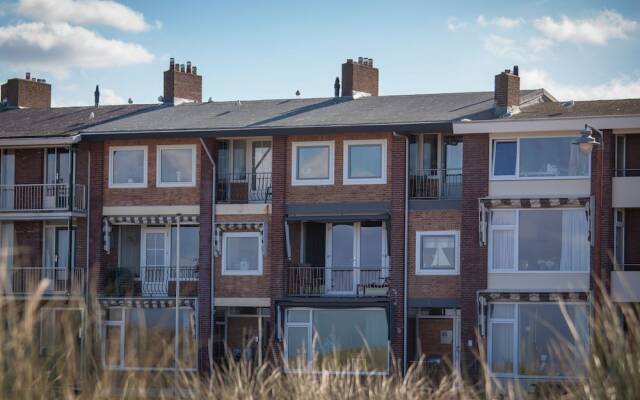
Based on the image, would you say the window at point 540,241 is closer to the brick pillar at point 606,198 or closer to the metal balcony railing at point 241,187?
the brick pillar at point 606,198

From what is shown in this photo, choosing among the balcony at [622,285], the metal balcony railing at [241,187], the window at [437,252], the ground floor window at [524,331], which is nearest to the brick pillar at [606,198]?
the balcony at [622,285]

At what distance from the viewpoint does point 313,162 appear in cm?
3922

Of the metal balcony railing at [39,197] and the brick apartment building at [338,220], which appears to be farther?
the metal balcony railing at [39,197]

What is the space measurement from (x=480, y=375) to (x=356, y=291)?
5453 millimetres

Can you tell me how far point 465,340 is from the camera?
3653cm

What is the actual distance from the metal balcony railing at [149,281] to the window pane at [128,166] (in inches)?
116

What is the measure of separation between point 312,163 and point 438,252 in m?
4.96

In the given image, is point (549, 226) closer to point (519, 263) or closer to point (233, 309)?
point (519, 263)

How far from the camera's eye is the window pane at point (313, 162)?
3906 cm

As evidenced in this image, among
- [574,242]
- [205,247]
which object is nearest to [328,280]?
[205,247]

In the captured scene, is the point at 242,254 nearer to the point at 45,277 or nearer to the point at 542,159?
the point at 45,277

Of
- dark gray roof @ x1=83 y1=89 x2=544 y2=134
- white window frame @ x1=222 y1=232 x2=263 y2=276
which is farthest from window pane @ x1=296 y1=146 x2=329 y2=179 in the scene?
white window frame @ x1=222 y1=232 x2=263 y2=276

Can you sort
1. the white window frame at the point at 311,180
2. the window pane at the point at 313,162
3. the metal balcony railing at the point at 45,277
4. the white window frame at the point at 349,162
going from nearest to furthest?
the white window frame at the point at 349,162, the white window frame at the point at 311,180, the window pane at the point at 313,162, the metal balcony railing at the point at 45,277

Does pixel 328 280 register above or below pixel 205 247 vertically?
below
